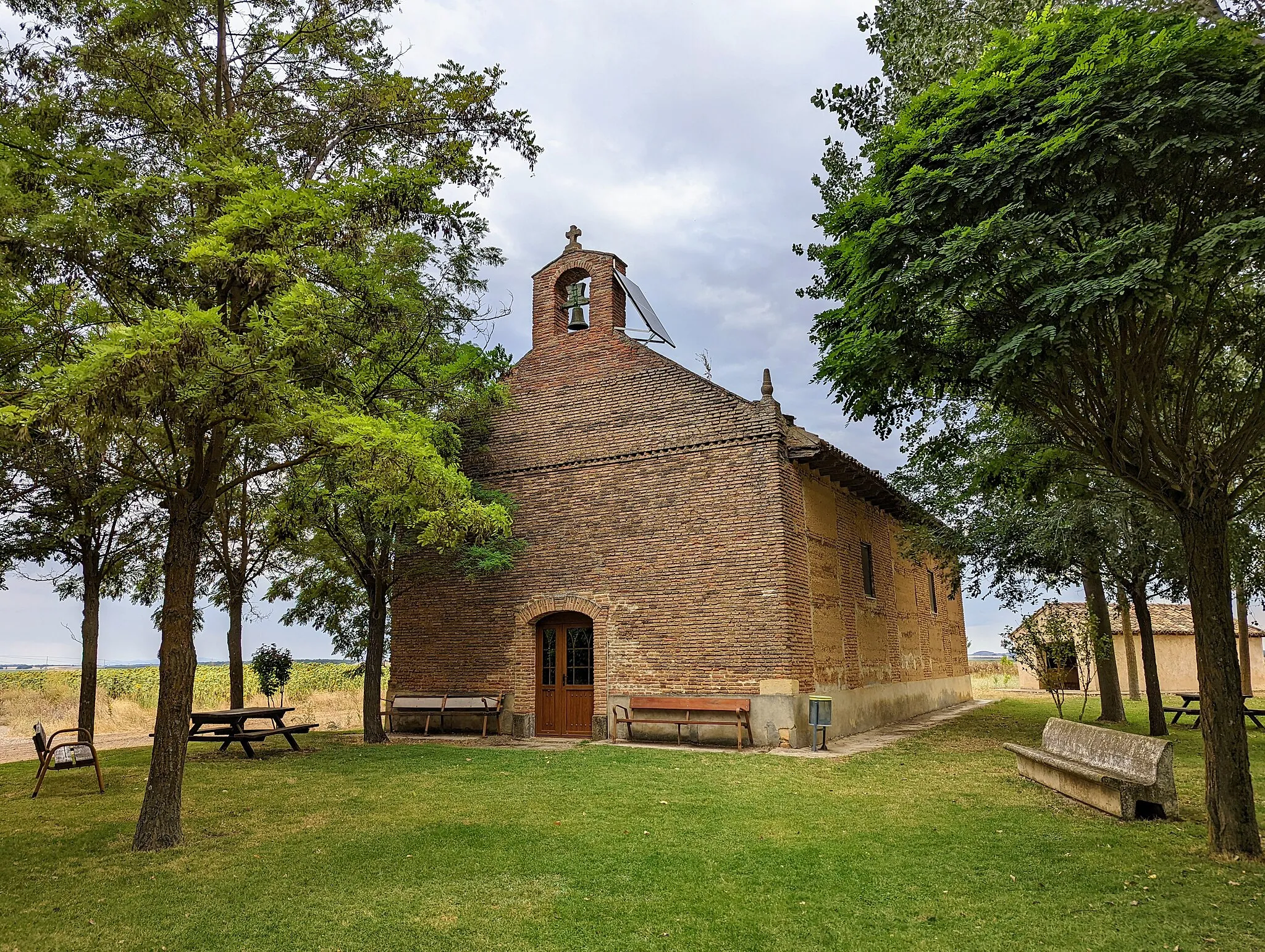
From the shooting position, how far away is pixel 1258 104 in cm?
501

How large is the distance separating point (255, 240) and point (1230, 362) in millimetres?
9758

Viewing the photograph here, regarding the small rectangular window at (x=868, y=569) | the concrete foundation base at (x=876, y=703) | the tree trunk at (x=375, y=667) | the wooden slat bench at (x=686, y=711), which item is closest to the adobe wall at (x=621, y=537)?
the wooden slat bench at (x=686, y=711)

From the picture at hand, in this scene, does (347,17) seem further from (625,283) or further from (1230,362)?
(1230,362)

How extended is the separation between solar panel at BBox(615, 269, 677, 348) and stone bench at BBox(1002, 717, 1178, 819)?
1079 cm

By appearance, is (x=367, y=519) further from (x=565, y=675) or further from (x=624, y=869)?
(x=624, y=869)

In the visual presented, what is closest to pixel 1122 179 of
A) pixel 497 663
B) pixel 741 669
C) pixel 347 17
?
pixel 347 17

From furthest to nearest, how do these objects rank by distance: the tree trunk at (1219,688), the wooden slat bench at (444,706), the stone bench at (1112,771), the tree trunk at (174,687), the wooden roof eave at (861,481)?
the wooden slat bench at (444,706)
the wooden roof eave at (861,481)
the stone bench at (1112,771)
the tree trunk at (174,687)
the tree trunk at (1219,688)

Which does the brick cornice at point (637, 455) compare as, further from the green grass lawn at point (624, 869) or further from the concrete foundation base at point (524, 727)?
the green grass lawn at point (624, 869)

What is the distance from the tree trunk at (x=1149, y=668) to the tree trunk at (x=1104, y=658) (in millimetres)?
1682

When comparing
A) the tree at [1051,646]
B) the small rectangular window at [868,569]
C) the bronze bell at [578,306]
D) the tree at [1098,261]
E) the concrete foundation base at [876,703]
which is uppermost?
the bronze bell at [578,306]

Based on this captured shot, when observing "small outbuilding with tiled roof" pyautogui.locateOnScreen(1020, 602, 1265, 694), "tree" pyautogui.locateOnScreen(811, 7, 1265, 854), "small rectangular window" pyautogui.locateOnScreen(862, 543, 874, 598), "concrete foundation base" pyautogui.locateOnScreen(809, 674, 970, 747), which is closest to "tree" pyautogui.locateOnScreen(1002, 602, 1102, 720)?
"concrete foundation base" pyautogui.locateOnScreen(809, 674, 970, 747)

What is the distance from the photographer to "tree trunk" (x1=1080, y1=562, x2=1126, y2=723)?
16.9 meters

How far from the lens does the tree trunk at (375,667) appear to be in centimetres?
1492

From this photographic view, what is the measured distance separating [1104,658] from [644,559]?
10631 millimetres
